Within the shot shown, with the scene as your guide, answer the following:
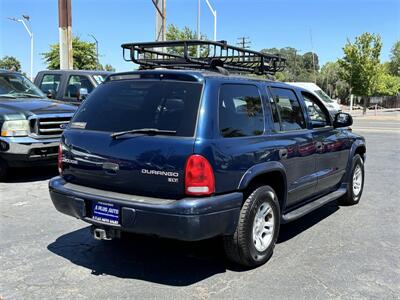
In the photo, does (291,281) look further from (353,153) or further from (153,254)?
(353,153)

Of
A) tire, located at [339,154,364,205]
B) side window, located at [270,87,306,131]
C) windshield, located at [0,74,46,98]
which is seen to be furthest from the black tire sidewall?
windshield, located at [0,74,46,98]

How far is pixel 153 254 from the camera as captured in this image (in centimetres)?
467

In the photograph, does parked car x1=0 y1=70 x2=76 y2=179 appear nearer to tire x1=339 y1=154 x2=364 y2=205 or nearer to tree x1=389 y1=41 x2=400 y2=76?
tire x1=339 y1=154 x2=364 y2=205

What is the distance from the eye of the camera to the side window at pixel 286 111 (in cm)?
492

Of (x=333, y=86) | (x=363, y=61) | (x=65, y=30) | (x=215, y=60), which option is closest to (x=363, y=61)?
(x=363, y=61)

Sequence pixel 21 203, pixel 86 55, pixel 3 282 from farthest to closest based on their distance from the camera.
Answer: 1. pixel 86 55
2. pixel 21 203
3. pixel 3 282

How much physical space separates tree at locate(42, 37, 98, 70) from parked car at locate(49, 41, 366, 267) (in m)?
41.6

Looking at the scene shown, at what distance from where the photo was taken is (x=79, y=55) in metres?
46.6

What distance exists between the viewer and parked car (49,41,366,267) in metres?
3.75

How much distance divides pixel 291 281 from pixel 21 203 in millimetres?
4205

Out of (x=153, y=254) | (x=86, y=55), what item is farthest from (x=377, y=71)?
(x=153, y=254)

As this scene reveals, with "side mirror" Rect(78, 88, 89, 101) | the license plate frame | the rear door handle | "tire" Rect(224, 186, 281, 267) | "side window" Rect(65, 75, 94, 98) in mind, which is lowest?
"tire" Rect(224, 186, 281, 267)

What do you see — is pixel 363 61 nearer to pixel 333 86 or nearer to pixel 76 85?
pixel 76 85

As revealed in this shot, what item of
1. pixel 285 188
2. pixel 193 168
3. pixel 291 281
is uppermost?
pixel 193 168
